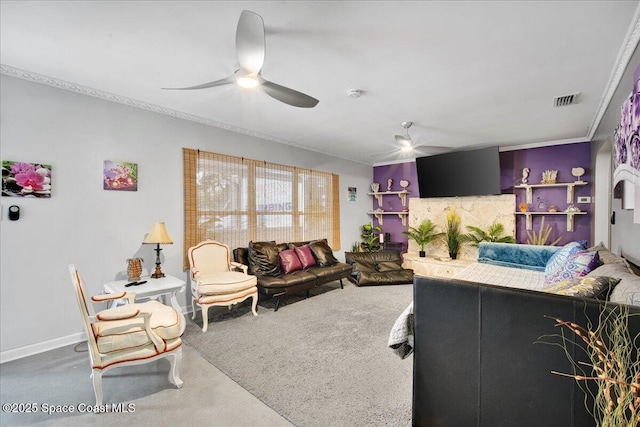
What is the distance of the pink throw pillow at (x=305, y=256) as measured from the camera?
4.61 meters

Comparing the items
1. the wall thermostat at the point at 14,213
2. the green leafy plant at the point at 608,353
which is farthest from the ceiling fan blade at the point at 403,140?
the wall thermostat at the point at 14,213

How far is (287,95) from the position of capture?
2307mm

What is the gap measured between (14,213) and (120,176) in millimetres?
930

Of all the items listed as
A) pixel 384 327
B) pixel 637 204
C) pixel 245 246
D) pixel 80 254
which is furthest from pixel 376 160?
pixel 80 254

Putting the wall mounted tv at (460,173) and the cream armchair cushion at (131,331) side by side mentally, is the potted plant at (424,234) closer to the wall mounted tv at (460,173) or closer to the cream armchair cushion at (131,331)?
the wall mounted tv at (460,173)

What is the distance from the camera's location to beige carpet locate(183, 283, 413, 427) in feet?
6.31

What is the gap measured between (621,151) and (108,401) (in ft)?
14.4

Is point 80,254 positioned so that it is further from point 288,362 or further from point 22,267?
point 288,362

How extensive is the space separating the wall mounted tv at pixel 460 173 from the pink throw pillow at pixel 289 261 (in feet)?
10.9

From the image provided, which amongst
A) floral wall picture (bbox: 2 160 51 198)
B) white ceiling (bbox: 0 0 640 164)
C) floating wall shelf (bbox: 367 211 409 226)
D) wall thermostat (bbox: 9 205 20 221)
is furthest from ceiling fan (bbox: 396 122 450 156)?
wall thermostat (bbox: 9 205 20 221)

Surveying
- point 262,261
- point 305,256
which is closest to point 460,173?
point 305,256

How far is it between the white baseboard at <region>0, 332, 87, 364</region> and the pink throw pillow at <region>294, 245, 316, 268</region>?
2.83 metres

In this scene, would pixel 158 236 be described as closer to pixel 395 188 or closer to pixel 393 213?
pixel 393 213

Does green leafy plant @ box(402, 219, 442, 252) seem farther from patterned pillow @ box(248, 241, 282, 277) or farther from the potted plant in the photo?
patterned pillow @ box(248, 241, 282, 277)
